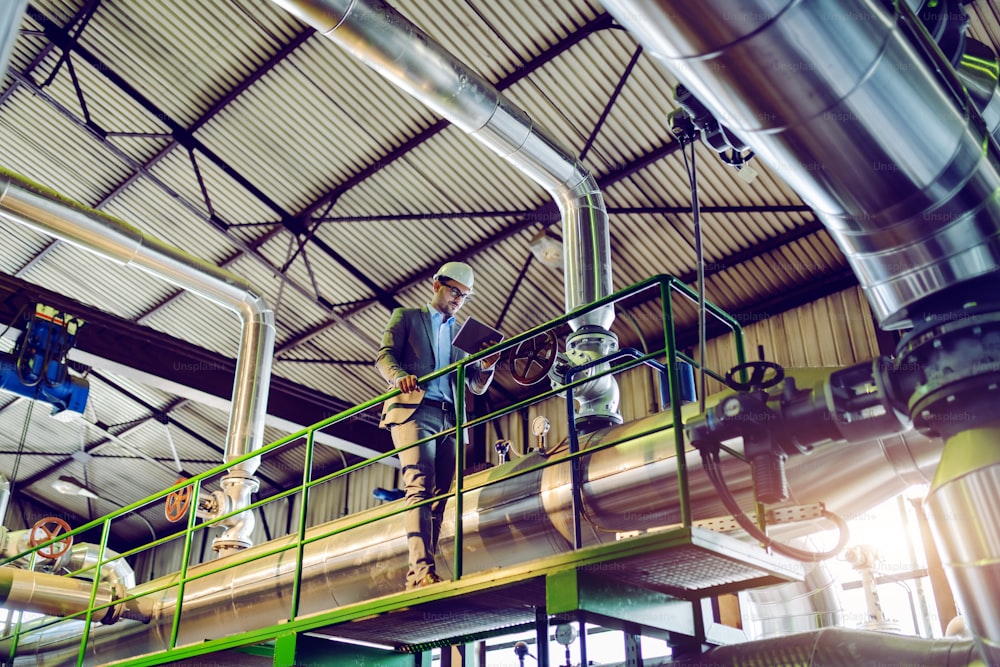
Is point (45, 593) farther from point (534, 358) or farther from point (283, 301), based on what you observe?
point (283, 301)

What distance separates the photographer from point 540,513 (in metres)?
6.09

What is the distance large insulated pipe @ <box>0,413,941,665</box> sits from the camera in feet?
17.3

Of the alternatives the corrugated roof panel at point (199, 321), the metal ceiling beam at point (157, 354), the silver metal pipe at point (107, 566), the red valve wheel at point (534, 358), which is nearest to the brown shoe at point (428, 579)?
the red valve wheel at point (534, 358)

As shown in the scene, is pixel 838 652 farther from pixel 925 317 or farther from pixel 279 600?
pixel 279 600

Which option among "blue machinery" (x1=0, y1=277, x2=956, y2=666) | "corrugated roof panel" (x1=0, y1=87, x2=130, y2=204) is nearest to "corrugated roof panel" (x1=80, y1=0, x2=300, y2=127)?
"corrugated roof panel" (x1=0, y1=87, x2=130, y2=204)

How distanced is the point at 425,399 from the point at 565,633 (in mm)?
1948

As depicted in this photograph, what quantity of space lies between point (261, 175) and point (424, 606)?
10329 mm

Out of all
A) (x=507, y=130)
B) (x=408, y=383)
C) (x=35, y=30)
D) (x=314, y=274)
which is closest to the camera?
(x=408, y=383)

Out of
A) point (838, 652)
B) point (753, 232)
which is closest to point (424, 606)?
point (838, 652)

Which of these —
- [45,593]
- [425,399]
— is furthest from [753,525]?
[45,593]

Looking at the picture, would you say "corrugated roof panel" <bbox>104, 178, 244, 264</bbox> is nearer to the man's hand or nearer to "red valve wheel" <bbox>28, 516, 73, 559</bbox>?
"red valve wheel" <bbox>28, 516, 73, 559</bbox>

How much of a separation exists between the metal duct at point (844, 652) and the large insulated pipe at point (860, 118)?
5.65 feet

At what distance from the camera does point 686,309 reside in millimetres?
14664

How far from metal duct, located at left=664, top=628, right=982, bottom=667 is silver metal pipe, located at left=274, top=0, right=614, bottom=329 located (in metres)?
3.34
